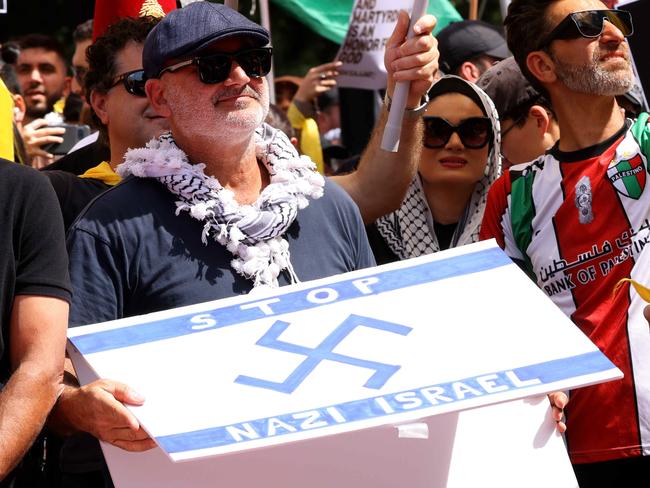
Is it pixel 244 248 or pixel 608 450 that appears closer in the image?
pixel 244 248

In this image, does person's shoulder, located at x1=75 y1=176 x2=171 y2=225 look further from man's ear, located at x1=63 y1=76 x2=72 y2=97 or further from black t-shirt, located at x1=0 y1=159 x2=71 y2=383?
man's ear, located at x1=63 y1=76 x2=72 y2=97

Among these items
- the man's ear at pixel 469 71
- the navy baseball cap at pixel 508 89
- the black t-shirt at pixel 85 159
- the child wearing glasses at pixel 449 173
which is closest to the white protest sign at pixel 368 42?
the man's ear at pixel 469 71

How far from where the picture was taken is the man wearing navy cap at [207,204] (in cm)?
313

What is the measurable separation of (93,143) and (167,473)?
2251 mm

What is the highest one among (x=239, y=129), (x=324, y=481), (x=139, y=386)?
(x=239, y=129)

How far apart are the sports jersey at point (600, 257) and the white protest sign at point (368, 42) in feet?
10.4

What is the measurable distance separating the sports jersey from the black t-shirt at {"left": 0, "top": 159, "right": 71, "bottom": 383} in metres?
1.59

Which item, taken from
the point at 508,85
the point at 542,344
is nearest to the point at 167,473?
the point at 542,344

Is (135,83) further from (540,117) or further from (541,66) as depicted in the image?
(540,117)

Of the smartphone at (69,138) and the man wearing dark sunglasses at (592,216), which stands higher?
the man wearing dark sunglasses at (592,216)

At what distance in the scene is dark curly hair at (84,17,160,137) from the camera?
4.26m

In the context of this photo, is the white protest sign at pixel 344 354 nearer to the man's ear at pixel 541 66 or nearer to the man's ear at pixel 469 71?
the man's ear at pixel 541 66

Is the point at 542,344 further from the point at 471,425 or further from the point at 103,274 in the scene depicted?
the point at 103,274

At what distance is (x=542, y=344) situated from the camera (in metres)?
2.76
